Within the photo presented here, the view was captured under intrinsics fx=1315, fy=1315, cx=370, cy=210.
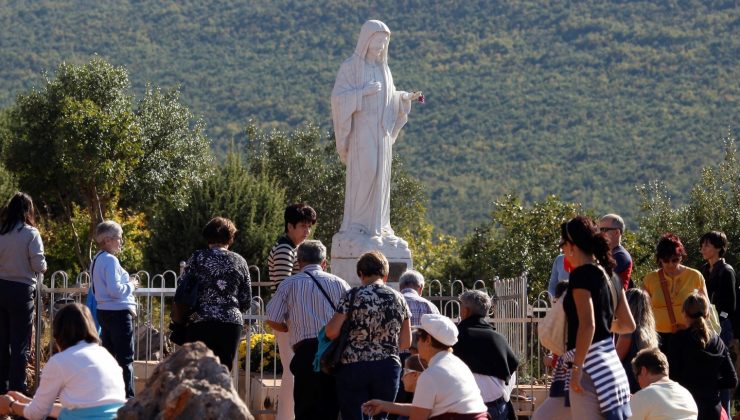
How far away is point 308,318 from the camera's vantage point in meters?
8.98

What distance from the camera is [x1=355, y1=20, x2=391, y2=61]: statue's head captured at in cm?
1333

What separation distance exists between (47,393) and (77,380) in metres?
0.17

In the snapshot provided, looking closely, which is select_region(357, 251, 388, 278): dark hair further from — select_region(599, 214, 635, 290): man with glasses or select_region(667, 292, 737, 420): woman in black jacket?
select_region(667, 292, 737, 420): woman in black jacket

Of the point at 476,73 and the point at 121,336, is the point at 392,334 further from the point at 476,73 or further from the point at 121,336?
the point at 476,73

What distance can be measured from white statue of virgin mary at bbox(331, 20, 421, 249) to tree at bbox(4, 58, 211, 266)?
2061 centimetres

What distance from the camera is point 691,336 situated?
932 cm

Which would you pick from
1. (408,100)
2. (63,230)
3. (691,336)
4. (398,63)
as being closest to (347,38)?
(398,63)

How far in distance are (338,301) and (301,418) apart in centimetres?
83

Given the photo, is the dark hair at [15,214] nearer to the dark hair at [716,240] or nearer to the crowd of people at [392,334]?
the crowd of people at [392,334]

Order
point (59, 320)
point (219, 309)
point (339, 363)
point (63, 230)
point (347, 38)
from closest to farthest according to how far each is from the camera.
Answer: point (59, 320) → point (339, 363) → point (219, 309) → point (63, 230) → point (347, 38)

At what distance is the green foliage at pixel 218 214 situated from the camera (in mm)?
31516

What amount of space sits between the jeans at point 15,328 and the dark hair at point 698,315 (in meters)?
5.16

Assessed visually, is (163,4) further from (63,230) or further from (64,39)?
(63,230)

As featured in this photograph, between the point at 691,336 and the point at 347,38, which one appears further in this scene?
the point at 347,38
